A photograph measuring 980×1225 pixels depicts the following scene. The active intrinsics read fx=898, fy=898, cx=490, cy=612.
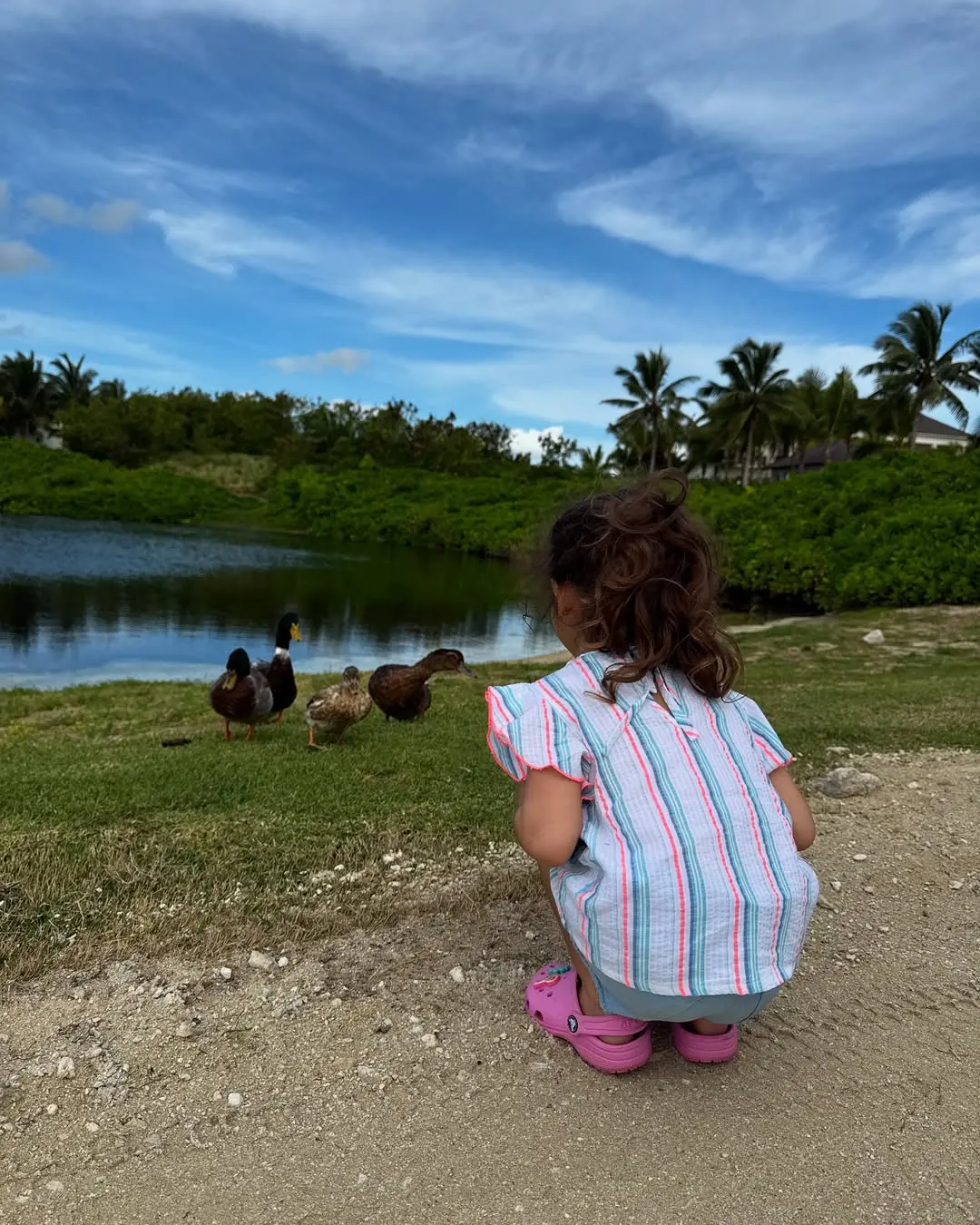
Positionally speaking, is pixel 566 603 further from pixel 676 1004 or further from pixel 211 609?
pixel 211 609

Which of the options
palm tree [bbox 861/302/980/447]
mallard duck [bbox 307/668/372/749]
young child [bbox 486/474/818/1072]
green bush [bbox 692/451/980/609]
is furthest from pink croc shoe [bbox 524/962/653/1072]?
palm tree [bbox 861/302/980/447]

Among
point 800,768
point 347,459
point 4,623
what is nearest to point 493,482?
point 347,459

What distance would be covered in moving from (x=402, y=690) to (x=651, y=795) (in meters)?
5.38

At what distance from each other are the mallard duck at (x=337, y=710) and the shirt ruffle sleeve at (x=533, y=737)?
4124 millimetres

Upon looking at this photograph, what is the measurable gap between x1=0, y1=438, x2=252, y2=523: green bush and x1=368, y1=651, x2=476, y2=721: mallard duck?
5679cm

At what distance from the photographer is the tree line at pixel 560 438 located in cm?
4419

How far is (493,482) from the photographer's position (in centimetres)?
6247

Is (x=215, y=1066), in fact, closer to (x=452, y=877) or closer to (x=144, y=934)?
(x=144, y=934)

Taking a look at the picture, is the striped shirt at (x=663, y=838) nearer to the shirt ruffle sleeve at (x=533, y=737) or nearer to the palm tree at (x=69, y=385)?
the shirt ruffle sleeve at (x=533, y=737)

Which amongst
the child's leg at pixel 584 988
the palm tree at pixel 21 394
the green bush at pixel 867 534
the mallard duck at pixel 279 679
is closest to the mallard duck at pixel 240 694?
the mallard duck at pixel 279 679

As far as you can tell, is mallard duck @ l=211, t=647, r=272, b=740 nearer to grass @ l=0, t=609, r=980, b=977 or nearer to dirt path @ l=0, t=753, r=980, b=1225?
grass @ l=0, t=609, r=980, b=977

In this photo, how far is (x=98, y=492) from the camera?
6056 centimetres

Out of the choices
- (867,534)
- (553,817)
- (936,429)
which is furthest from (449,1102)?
(936,429)

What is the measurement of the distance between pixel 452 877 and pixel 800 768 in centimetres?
264
